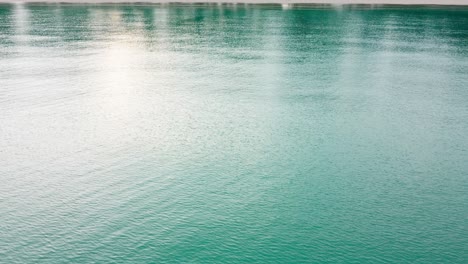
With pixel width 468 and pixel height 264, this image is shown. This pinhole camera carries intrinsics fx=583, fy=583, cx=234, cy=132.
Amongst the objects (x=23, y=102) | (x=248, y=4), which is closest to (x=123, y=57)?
(x=23, y=102)

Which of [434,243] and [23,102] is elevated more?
[23,102]

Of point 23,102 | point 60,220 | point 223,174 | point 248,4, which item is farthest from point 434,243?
point 248,4

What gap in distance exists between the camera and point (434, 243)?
55.2ft

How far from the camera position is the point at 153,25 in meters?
83.7

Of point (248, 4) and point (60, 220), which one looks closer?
point (60, 220)

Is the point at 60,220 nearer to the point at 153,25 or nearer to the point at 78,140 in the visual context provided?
the point at 78,140

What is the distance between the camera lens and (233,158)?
936 inches

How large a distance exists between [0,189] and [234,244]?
904cm

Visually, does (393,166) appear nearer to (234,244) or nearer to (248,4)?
(234,244)

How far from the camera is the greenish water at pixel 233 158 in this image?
16.8 m

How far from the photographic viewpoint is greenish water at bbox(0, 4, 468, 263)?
16797 millimetres

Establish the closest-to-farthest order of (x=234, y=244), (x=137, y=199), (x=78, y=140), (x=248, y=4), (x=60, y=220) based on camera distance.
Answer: (x=234, y=244)
(x=60, y=220)
(x=137, y=199)
(x=78, y=140)
(x=248, y=4)

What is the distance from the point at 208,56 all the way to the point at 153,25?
3564cm

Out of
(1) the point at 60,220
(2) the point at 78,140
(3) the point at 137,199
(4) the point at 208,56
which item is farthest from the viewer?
(4) the point at 208,56
